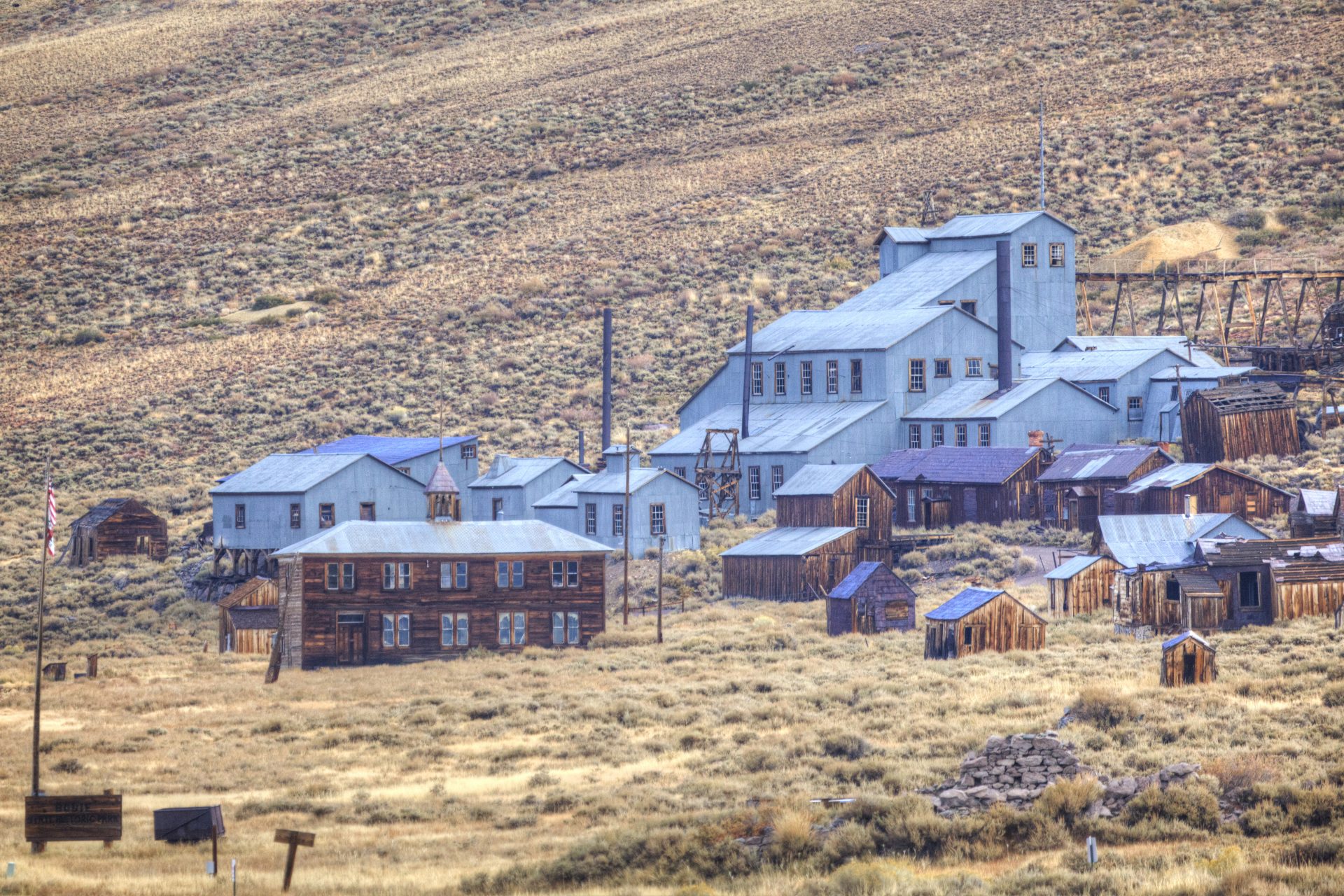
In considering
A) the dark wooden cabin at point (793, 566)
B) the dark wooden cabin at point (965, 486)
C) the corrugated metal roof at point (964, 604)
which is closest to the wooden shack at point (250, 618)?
the dark wooden cabin at point (793, 566)

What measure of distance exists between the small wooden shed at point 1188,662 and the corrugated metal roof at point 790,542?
21.7 meters

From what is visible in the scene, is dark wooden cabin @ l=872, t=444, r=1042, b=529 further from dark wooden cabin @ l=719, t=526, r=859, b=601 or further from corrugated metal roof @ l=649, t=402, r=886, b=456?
dark wooden cabin @ l=719, t=526, r=859, b=601

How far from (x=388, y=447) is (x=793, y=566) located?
2303 centimetres

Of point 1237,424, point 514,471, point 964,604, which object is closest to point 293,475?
point 514,471

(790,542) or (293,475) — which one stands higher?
(293,475)

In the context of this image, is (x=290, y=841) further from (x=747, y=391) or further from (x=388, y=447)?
(x=747, y=391)

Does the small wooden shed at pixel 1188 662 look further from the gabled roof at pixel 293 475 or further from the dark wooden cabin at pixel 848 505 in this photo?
the gabled roof at pixel 293 475

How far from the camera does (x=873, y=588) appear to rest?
54.2 metres

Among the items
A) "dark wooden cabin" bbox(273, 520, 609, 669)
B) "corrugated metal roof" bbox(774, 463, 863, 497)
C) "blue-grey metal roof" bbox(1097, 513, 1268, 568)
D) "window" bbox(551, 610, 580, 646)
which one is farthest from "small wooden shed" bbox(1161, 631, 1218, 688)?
"corrugated metal roof" bbox(774, 463, 863, 497)

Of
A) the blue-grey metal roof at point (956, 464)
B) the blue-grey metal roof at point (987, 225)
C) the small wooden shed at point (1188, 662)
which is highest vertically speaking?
the blue-grey metal roof at point (987, 225)

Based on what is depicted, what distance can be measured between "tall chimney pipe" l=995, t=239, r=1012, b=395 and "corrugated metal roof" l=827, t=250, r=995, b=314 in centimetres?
301

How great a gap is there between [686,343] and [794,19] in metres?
63.8

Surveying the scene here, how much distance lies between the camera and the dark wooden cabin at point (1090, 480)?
63062 millimetres

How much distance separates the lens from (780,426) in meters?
77.2
